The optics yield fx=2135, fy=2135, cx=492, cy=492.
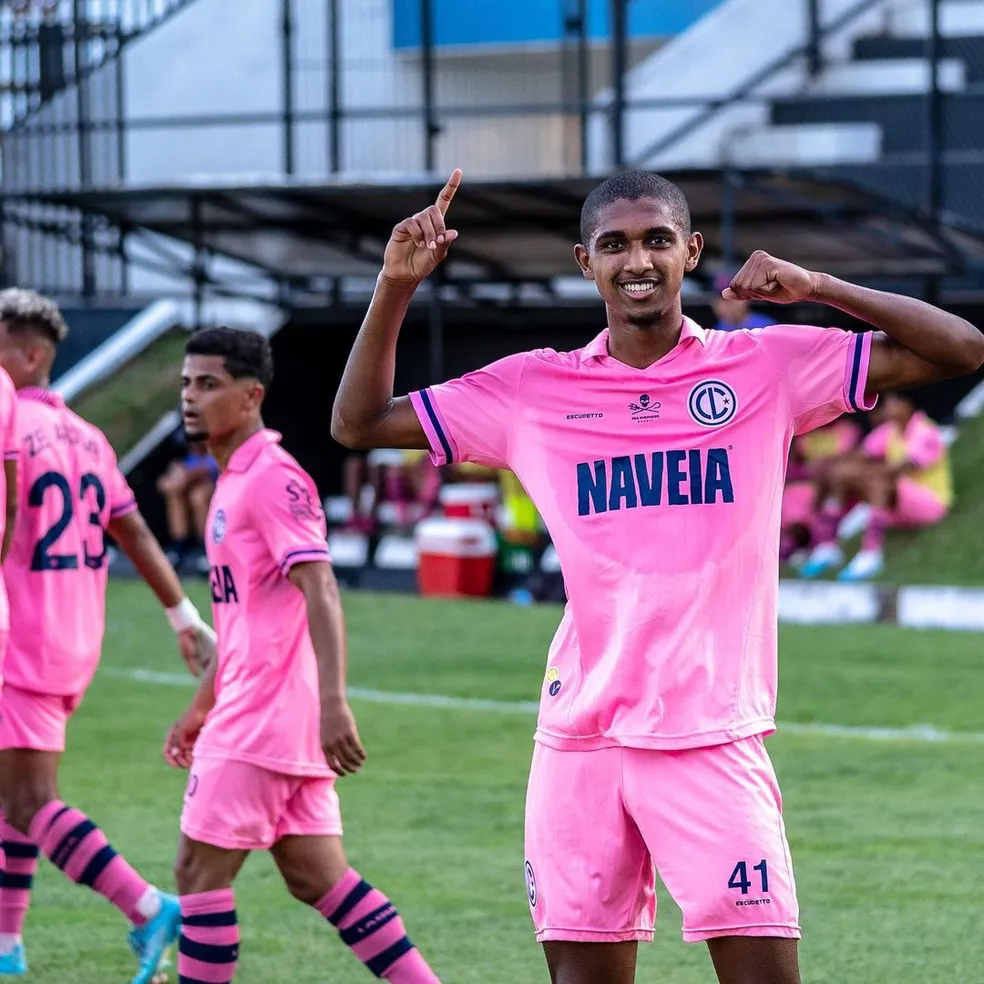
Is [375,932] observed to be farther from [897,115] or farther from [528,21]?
[528,21]

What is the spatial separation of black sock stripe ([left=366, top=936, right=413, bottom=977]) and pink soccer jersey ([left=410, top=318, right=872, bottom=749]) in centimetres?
150

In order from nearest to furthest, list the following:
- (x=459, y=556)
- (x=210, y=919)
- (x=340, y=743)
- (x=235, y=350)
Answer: (x=340, y=743) → (x=210, y=919) → (x=235, y=350) → (x=459, y=556)

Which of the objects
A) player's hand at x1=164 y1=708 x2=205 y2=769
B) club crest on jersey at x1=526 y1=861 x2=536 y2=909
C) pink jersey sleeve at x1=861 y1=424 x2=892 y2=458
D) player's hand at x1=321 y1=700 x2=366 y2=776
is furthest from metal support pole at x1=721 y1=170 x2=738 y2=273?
club crest on jersey at x1=526 y1=861 x2=536 y2=909

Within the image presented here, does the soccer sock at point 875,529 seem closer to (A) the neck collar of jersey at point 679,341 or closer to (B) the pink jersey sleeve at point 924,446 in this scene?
(B) the pink jersey sleeve at point 924,446

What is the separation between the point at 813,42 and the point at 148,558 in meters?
17.7

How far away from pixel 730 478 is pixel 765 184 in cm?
1279

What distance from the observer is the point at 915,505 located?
1614 centimetres

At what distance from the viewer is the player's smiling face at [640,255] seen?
4.15 metres

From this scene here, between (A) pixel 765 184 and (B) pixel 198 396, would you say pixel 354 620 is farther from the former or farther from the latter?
(B) pixel 198 396

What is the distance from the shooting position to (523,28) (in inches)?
980

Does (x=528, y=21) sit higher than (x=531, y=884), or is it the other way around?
(x=528, y=21)

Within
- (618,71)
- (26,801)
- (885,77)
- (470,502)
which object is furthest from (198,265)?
(26,801)

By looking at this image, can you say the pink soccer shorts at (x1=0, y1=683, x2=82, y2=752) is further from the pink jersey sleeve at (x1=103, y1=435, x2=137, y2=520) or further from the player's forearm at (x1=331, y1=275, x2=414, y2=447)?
the player's forearm at (x1=331, y1=275, x2=414, y2=447)

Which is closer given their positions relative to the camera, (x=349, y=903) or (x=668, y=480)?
(x=668, y=480)
